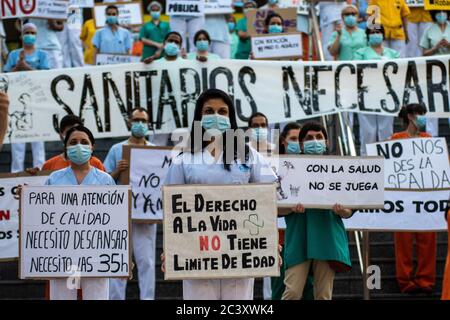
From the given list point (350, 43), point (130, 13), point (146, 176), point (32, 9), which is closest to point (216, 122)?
point (146, 176)

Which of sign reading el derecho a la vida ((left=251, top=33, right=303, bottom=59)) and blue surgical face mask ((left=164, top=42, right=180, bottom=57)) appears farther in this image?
sign reading el derecho a la vida ((left=251, top=33, right=303, bottom=59))

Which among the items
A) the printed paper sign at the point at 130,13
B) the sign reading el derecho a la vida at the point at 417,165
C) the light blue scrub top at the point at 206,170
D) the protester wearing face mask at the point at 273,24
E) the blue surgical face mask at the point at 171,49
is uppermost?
the printed paper sign at the point at 130,13

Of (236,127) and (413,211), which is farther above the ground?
(236,127)

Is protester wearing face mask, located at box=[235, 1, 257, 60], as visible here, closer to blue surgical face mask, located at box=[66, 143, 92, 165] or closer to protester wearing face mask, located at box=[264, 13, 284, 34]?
protester wearing face mask, located at box=[264, 13, 284, 34]

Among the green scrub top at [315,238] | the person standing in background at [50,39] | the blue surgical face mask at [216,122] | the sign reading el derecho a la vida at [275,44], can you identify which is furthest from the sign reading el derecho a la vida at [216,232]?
the person standing in background at [50,39]

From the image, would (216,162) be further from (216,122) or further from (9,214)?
(9,214)

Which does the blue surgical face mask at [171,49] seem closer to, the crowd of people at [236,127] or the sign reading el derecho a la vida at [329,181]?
the crowd of people at [236,127]

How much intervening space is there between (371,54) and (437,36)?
1.52m

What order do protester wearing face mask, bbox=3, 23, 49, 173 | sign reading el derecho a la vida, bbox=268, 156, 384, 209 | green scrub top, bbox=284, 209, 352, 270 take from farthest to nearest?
protester wearing face mask, bbox=3, 23, 49, 173 → sign reading el derecho a la vida, bbox=268, 156, 384, 209 → green scrub top, bbox=284, 209, 352, 270

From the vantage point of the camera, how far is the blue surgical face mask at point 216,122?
330 inches

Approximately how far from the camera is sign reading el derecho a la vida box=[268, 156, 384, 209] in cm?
1063

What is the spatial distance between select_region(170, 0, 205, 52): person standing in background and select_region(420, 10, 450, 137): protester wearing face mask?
3256 millimetres

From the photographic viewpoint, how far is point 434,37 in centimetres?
1692

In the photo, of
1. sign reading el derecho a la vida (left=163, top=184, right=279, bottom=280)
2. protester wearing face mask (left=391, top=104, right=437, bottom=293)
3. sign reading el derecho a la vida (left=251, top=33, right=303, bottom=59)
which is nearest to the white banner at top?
sign reading el derecho a la vida (left=251, top=33, right=303, bottom=59)
